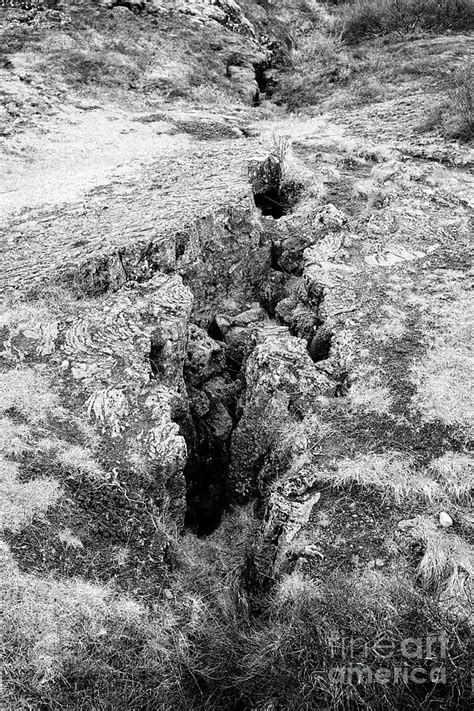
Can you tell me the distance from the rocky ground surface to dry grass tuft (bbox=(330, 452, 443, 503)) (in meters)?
0.03

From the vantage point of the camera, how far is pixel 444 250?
11.5 metres

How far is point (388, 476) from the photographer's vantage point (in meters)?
7.14

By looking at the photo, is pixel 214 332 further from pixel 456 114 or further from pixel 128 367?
pixel 456 114

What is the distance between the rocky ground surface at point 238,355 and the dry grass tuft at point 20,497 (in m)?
0.02

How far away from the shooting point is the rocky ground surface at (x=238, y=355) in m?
6.83

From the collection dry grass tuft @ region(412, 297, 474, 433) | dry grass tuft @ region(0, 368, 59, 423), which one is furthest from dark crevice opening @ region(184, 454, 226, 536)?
dry grass tuft @ region(412, 297, 474, 433)

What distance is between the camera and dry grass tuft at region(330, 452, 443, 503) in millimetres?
6871

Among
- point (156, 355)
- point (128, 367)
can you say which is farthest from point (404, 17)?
point (128, 367)

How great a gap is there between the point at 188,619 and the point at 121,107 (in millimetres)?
18083

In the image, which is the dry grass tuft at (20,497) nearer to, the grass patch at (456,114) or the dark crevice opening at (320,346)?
the dark crevice opening at (320,346)

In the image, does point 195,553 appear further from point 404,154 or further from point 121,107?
point 121,107

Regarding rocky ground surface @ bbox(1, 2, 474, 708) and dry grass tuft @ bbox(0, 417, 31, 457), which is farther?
dry grass tuft @ bbox(0, 417, 31, 457)

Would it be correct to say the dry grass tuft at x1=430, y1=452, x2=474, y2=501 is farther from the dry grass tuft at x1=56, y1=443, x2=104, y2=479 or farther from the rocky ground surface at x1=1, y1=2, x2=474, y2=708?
the dry grass tuft at x1=56, y1=443, x2=104, y2=479

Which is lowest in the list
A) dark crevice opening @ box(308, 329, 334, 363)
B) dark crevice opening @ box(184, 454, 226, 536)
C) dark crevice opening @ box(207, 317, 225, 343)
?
dark crevice opening @ box(184, 454, 226, 536)
